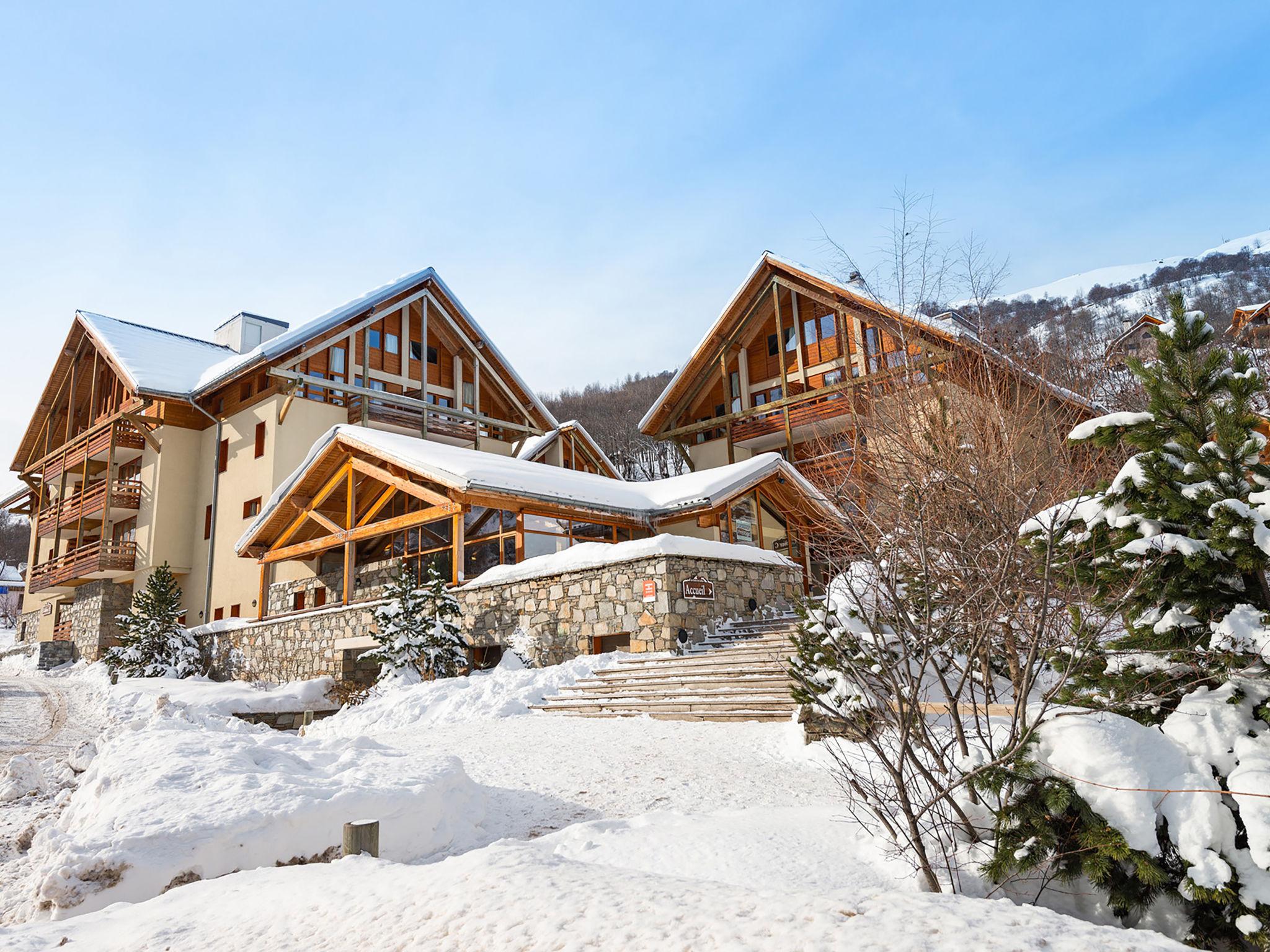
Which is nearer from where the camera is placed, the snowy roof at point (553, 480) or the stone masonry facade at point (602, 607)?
the stone masonry facade at point (602, 607)

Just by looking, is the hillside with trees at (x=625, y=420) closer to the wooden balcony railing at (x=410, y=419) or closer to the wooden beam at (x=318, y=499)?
the wooden balcony railing at (x=410, y=419)

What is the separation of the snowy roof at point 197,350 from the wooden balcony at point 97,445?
2369mm

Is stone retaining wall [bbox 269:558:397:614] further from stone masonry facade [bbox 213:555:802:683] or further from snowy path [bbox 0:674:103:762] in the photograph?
snowy path [bbox 0:674:103:762]

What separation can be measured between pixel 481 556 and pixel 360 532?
105 inches

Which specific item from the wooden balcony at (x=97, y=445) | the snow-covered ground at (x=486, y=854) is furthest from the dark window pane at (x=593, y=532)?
the wooden balcony at (x=97, y=445)

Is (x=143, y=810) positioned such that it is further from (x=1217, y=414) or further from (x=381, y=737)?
(x=1217, y=414)

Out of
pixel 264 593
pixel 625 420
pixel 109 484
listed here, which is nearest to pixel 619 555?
pixel 264 593

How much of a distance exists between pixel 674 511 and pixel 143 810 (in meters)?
12.3

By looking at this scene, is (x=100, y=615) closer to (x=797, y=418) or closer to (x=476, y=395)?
(x=476, y=395)

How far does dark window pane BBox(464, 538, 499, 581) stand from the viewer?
1828 cm

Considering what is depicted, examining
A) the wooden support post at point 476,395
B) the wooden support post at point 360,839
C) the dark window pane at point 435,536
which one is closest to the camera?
the wooden support post at point 360,839

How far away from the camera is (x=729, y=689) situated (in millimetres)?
9977

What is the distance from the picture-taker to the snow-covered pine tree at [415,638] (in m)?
13.0

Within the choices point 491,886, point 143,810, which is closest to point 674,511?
point 143,810
